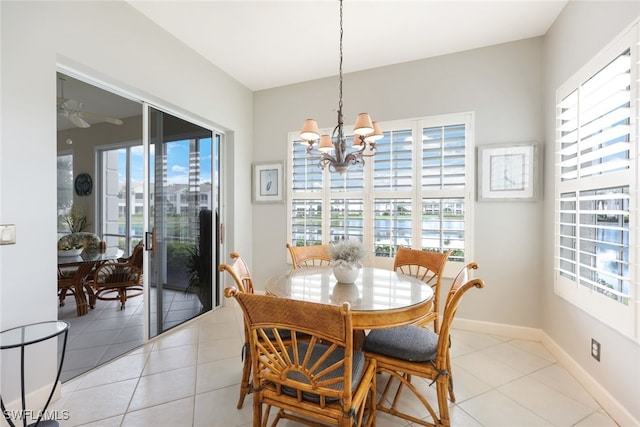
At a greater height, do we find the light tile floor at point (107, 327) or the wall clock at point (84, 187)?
the wall clock at point (84, 187)

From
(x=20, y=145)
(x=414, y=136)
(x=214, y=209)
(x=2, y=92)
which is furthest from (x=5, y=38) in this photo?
(x=414, y=136)

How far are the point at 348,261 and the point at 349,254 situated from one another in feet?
0.16

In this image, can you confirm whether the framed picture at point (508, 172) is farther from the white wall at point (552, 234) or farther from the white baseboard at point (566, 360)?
the white baseboard at point (566, 360)

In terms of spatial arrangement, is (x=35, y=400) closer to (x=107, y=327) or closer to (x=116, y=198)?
(x=107, y=327)

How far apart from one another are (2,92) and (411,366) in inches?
109

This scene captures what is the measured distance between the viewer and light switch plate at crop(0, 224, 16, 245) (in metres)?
1.60

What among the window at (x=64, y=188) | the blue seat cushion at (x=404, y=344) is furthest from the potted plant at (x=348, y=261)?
the window at (x=64, y=188)

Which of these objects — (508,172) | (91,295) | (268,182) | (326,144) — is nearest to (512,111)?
(508,172)

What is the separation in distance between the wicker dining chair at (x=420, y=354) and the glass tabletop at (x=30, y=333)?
1.76 metres

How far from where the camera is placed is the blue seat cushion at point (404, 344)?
1.61 metres

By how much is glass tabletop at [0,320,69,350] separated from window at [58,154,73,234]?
10.1 feet

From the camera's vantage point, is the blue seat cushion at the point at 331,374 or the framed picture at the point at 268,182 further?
the framed picture at the point at 268,182

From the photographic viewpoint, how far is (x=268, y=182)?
3955 mm

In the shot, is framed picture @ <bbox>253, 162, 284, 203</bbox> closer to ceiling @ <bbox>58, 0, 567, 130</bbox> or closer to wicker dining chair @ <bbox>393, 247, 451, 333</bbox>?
ceiling @ <bbox>58, 0, 567, 130</bbox>
